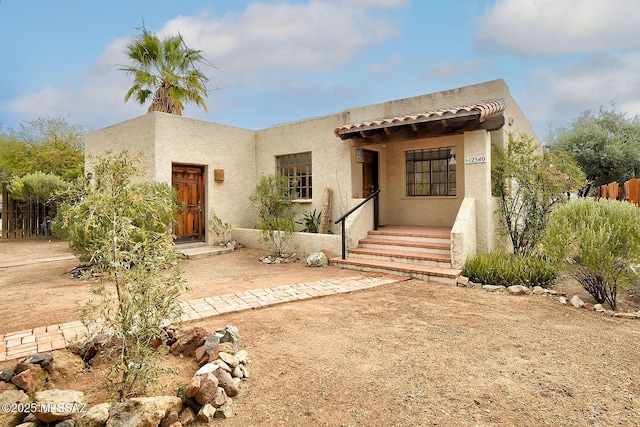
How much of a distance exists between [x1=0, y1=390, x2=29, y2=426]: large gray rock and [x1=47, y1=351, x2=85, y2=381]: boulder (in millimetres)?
436

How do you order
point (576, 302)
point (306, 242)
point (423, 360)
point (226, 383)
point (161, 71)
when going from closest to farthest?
point (226, 383) < point (423, 360) < point (576, 302) < point (306, 242) < point (161, 71)

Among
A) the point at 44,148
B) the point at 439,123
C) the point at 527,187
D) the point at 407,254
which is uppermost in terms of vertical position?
the point at 44,148

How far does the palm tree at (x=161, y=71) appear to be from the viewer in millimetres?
12719

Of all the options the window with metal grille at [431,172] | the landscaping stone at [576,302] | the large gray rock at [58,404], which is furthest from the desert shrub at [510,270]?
the large gray rock at [58,404]

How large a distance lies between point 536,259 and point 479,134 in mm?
3060

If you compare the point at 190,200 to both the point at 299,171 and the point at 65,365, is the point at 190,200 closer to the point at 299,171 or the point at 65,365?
the point at 299,171

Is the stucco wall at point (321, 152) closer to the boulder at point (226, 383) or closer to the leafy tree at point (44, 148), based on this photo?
the boulder at point (226, 383)

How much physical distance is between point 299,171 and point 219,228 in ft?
10.9

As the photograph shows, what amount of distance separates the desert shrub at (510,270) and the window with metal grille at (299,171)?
6.02 metres

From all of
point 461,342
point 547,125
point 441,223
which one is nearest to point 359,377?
point 461,342

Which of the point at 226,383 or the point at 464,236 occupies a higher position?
the point at 464,236

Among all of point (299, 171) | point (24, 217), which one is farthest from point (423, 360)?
point (24, 217)

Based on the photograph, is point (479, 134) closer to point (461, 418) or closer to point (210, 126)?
point (461, 418)

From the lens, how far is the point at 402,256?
8.22 m
